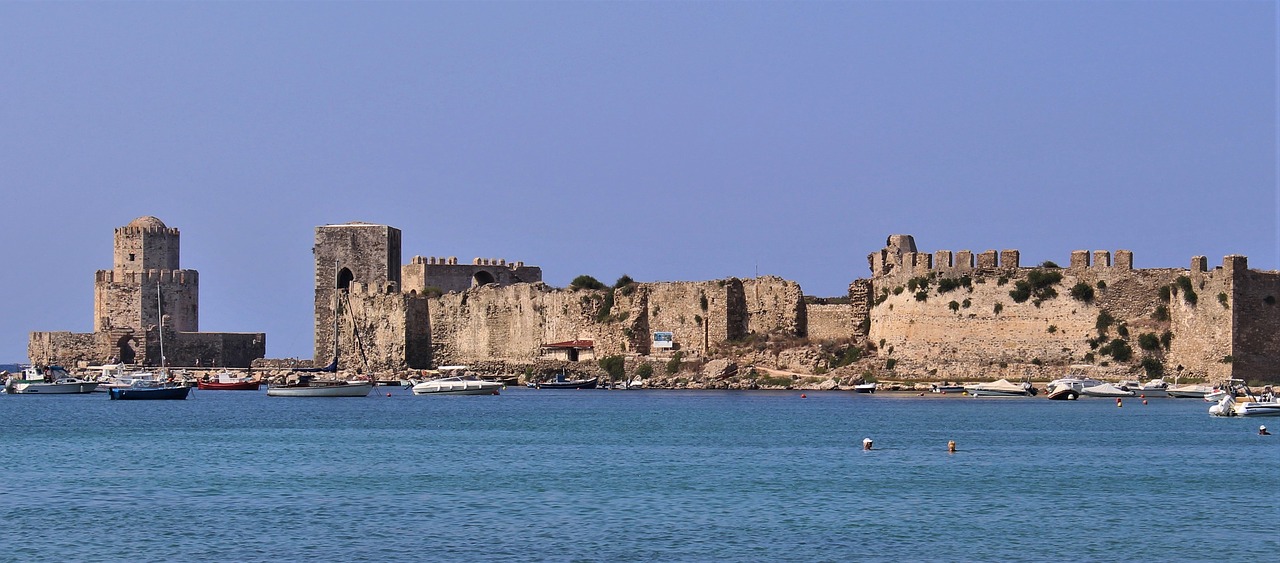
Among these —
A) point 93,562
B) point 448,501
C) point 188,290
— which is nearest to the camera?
point 93,562

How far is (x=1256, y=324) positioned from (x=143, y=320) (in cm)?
4642

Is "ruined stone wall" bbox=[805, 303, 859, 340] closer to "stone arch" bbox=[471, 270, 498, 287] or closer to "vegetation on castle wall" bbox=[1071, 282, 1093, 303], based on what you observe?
"vegetation on castle wall" bbox=[1071, 282, 1093, 303]

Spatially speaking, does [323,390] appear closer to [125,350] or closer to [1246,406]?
[125,350]

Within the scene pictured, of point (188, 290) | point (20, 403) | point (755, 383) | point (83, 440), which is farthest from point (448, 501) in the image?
point (188, 290)

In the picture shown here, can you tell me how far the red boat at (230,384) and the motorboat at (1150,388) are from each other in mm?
31833

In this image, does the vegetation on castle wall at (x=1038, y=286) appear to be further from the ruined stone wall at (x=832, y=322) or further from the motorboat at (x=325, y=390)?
the motorboat at (x=325, y=390)

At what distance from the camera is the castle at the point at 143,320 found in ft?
245

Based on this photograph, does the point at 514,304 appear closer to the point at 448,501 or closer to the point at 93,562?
the point at 448,501

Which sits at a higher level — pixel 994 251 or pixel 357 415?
pixel 994 251

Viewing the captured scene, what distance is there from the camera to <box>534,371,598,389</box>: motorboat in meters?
58.3

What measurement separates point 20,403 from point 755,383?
71.5 ft

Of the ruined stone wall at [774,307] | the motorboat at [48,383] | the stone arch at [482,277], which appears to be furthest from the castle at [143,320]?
the ruined stone wall at [774,307]

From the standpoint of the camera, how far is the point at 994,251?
47875 millimetres

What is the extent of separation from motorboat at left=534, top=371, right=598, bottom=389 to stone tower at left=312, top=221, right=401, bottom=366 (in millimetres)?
11000
